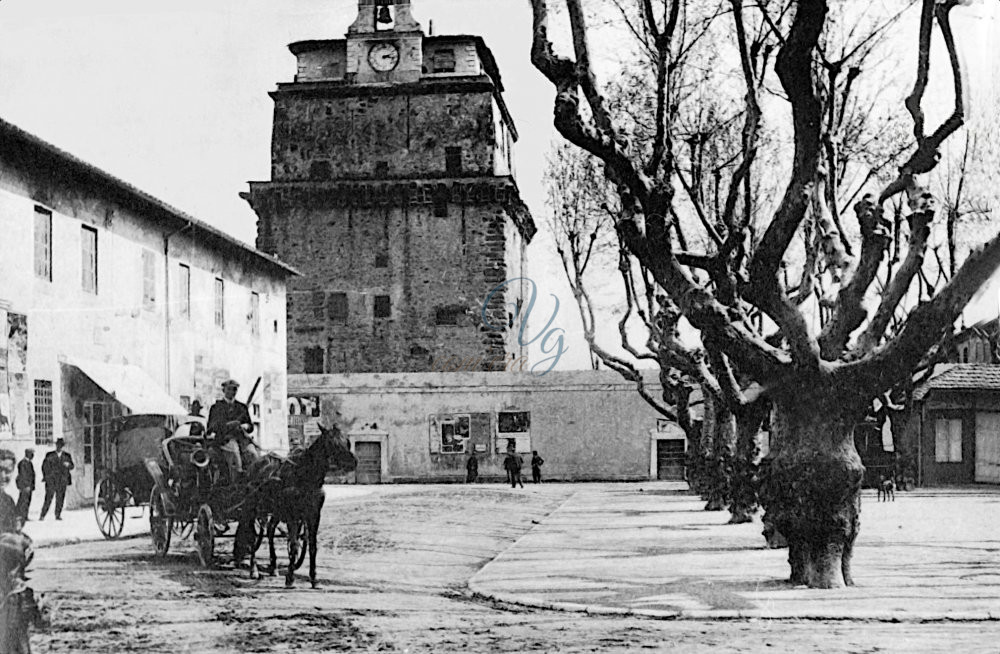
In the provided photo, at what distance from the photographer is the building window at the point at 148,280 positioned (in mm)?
13344

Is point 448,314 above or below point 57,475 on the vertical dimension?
above

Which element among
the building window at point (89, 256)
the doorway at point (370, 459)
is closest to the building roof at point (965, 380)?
the doorway at point (370, 459)

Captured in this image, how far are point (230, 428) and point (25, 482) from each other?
382 cm

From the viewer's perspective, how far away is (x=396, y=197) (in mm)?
14859

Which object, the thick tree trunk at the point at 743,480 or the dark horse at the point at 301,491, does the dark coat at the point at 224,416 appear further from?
the thick tree trunk at the point at 743,480

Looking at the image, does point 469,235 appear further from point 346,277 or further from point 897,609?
point 897,609

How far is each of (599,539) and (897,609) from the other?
812cm

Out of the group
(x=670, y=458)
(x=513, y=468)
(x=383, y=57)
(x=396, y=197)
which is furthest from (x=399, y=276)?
(x=670, y=458)

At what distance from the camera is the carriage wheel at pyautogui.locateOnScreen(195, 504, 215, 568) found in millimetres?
12594

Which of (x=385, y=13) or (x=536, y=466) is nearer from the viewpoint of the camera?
(x=385, y=13)

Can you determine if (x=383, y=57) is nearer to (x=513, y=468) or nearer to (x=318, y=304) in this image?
(x=318, y=304)

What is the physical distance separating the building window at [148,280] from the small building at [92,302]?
17 millimetres

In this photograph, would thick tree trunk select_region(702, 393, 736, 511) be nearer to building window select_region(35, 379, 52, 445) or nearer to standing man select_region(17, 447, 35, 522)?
building window select_region(35, 379, 52, 445)

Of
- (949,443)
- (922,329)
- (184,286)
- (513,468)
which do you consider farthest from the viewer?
(513,468)
